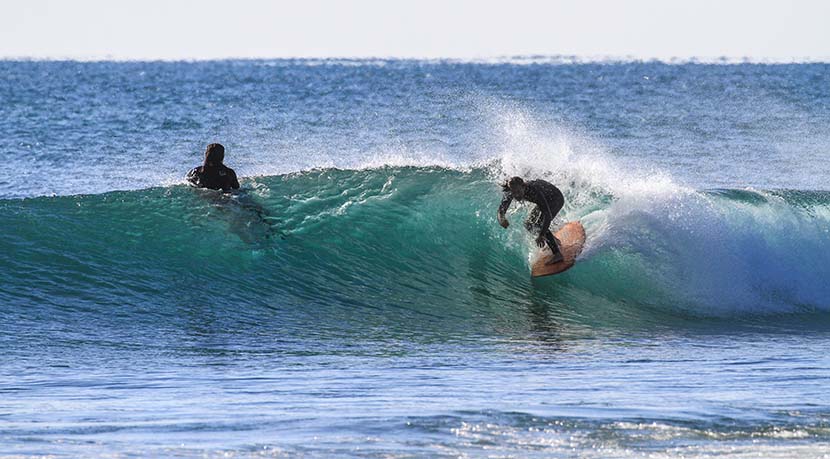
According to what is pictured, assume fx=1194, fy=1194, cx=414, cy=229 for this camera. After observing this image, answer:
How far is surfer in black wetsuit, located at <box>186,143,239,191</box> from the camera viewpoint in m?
12.9

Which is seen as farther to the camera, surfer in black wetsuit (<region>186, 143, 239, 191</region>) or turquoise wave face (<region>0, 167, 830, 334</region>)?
surfer in black wetsuit (<region>186, 143, 239, 191</region>)

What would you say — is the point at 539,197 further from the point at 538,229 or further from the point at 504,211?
the point at 538,229

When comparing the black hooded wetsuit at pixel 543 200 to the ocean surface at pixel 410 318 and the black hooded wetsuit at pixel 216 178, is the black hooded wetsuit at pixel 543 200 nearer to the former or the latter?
the ocean surface at pixel 410 318

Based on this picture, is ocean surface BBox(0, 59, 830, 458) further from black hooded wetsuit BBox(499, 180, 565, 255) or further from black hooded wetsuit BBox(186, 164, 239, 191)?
black hooded wetsuit BBox(499, 180, 565, 255)

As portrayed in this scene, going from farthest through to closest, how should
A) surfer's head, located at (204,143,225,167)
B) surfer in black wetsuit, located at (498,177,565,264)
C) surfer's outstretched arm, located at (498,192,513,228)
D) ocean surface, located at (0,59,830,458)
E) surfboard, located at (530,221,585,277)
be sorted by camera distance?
1. surfer's head, located at (204,143,225,167)
2. surfboard, located at (530,221,585,277)
3. surfer in black wetsuit, located at (498,177,565,264)
4. surfer's outstretched arm, located at (498,192,513,228)
5. ocean surface, located at (0,59,830,458)

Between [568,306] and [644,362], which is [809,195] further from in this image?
[644,362]

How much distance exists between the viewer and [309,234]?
13.5 metres

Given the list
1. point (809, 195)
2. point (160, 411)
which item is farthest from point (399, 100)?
point (160, 411)

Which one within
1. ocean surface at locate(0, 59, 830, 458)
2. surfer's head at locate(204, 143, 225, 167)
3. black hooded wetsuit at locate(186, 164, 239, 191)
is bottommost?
ocean surface at locate(0, 59, 830, 458)

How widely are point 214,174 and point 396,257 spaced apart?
86.5 inches

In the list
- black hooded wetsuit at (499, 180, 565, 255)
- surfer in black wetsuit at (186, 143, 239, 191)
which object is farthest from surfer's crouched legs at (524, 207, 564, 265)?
surfer in black wetsuit at (186, 143, 239, 191)

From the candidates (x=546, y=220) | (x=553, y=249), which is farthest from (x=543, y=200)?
(x=553, y=249)

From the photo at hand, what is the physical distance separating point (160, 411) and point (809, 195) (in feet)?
32.7

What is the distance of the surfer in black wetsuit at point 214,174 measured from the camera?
42.4 ft
